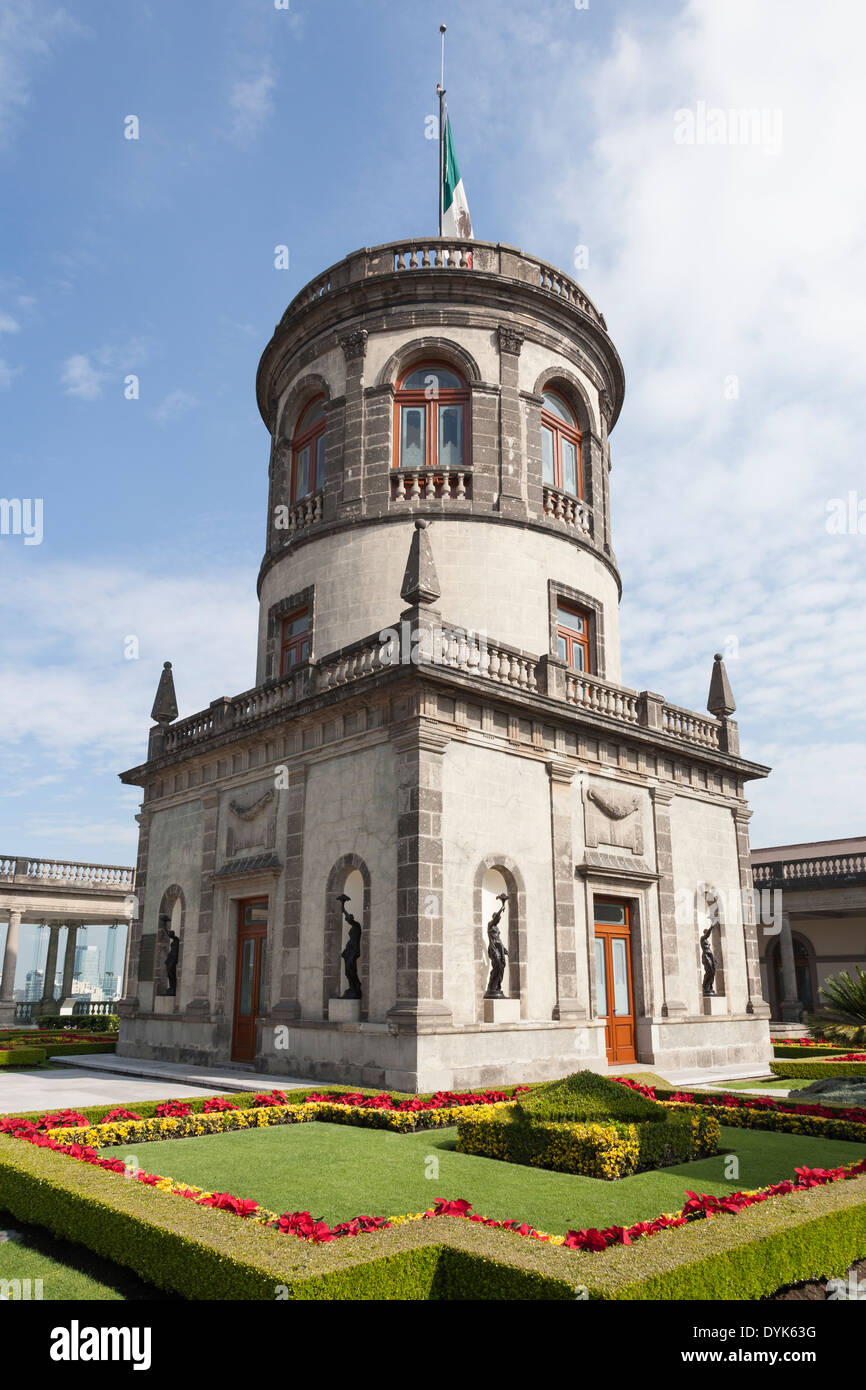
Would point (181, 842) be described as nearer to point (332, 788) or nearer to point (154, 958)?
point (154, 958)

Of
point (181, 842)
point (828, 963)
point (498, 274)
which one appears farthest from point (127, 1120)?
point (828, 963)

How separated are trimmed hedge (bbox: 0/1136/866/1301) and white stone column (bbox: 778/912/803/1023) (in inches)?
1263

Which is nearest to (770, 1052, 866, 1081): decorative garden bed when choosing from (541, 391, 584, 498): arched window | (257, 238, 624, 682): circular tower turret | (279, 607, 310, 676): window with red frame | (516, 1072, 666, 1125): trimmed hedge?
(257, 238, 624, 682): circular tower turret

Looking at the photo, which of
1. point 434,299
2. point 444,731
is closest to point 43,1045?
point 444,731

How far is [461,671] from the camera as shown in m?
17.7

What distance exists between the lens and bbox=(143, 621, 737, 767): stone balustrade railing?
1803 centimetres

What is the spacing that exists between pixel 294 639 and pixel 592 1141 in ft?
52.6

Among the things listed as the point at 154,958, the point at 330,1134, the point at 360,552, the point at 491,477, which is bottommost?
the point at 330,1134

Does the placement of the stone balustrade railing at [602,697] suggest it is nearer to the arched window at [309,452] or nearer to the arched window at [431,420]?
the arched window at [431,420]

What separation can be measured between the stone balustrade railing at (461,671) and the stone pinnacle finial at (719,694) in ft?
1.34

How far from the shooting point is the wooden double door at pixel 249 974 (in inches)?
835
